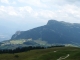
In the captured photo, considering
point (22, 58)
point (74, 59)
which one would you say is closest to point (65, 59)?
point (74, 59)

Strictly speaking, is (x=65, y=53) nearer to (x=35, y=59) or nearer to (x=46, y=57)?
(x=46, y=57)

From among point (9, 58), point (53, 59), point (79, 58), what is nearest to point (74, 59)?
point (79, 58)

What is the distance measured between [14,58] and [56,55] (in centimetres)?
3249

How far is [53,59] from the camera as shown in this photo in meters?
138

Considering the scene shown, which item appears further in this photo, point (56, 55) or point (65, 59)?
point (56, 55)

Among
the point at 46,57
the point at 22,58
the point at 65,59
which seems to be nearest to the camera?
the point at 65,59

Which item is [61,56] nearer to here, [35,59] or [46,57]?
[46,57]

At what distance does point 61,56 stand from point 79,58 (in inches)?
619

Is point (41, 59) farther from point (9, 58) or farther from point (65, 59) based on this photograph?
point (9, 58)

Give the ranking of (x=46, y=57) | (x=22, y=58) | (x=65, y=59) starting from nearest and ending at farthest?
(x=65, y=59) → (x=46, y=57) → (x=22, y=58)

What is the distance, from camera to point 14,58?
495ft

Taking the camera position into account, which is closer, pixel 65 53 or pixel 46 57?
pixel 46 57

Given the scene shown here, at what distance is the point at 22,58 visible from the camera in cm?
15188

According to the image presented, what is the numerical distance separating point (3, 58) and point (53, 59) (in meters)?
41.2
